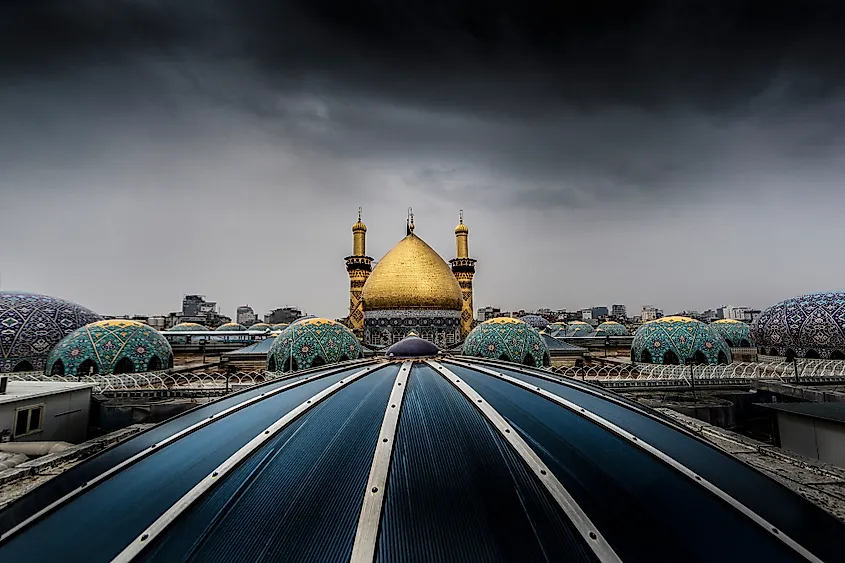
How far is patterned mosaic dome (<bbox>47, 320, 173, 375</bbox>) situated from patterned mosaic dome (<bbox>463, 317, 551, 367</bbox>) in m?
11.0

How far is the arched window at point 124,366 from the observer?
1217cm

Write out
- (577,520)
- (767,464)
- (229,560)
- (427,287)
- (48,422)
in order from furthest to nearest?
(427,287), (48,422), (767,464), (577,520), (229,560)

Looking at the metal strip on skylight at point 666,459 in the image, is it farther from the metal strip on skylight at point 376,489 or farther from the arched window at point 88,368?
the arched window at point 88,368

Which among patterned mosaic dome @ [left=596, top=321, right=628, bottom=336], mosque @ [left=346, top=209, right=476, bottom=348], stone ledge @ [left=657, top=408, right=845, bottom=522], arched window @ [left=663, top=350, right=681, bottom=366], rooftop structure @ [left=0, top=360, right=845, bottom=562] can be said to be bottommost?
stone ledge @ [left=657, top=408, right=845, bottom=522]

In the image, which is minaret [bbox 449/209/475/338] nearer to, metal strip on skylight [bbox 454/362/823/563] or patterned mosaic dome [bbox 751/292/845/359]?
patterned mosaic dome [bbox 751/292/845/359]

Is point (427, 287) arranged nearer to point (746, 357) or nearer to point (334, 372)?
point (746, 357)

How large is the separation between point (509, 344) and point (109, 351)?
13.2 m

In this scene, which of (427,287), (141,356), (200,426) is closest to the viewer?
(200,426)

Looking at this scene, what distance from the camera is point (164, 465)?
7.55ft

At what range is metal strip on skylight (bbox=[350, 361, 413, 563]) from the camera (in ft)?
5.07

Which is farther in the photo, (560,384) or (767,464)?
(767,464)

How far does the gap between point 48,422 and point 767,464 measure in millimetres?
11155

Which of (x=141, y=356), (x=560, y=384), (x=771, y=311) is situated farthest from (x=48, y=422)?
(x=771, y=311)

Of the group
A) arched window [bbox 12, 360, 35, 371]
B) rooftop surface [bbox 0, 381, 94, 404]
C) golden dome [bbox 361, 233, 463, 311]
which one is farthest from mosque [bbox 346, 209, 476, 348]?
rooftop surface [bbox 0, 381, 94, 404]
